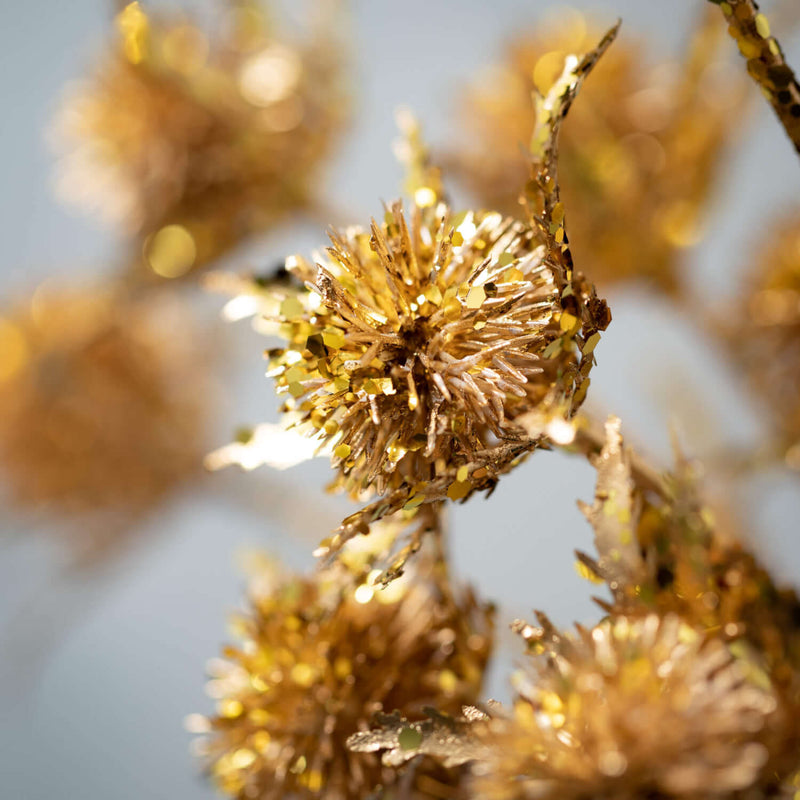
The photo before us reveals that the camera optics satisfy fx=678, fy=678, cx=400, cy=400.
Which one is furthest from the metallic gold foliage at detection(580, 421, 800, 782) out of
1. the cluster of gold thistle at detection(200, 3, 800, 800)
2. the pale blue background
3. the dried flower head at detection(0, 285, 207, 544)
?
the dried flower head at detection(0, 285, 207, 544)

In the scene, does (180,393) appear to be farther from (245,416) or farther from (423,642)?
(423,642)

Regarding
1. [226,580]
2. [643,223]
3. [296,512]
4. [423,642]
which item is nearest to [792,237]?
[643,223]

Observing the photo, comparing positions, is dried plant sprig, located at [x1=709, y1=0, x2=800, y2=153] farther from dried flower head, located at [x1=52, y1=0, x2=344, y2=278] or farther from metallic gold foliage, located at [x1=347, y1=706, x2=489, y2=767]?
dried flower head, located at [x1=52, y1=0, x2=344, y2=278]

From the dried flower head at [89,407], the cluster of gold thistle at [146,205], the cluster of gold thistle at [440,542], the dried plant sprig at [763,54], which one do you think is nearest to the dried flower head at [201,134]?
the cluster of gold thistle at [146,205]

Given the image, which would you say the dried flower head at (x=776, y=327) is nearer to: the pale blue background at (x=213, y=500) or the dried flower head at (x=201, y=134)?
the pale blue background at (x=213, y=500)

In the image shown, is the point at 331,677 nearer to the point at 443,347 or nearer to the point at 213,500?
the point at 443,347

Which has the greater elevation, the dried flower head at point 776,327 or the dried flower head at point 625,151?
the dried flower head at point 625,151
